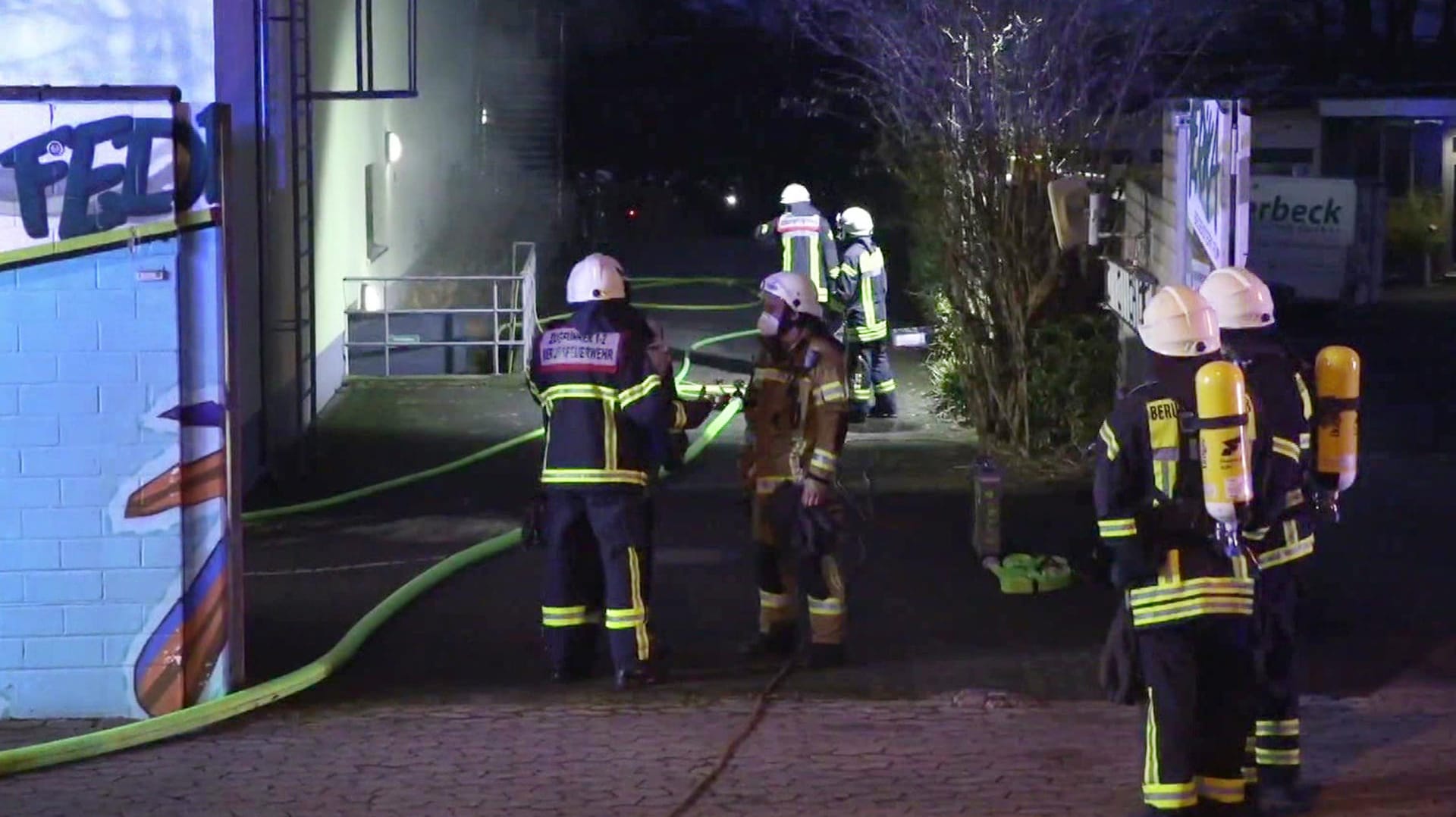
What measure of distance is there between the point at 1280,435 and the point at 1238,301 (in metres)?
0.47

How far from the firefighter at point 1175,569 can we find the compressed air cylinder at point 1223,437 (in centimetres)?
11

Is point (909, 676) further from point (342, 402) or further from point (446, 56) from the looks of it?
point (446, 56)

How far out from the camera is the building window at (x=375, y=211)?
1934 centimetres

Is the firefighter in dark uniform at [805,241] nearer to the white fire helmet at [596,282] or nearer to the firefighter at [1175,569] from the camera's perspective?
the white fire helmet at [596,282]

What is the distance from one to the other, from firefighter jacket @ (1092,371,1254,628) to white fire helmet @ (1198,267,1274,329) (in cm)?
71

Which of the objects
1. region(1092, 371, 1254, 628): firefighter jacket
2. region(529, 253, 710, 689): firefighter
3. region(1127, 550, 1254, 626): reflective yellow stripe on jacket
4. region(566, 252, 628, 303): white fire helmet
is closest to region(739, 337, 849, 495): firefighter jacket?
region(529, 253, 710, 689): firefighter

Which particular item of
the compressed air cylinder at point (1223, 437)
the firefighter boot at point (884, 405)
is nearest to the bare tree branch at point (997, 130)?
the firefighter boot at point (884, 405)

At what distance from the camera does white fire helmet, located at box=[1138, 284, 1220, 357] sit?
19.5ft

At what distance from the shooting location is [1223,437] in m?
5.67

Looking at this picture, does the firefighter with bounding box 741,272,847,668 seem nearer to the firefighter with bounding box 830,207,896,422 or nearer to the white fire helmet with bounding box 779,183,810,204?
the firefighter with bounding box 830,207,896,422

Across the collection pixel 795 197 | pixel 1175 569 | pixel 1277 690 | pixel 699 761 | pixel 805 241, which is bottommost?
pixel 699 761

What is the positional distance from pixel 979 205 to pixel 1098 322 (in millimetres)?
1158

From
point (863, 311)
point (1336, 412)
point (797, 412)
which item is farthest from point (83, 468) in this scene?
point (863, 311)

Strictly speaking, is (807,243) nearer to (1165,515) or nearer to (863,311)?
(863,311)
